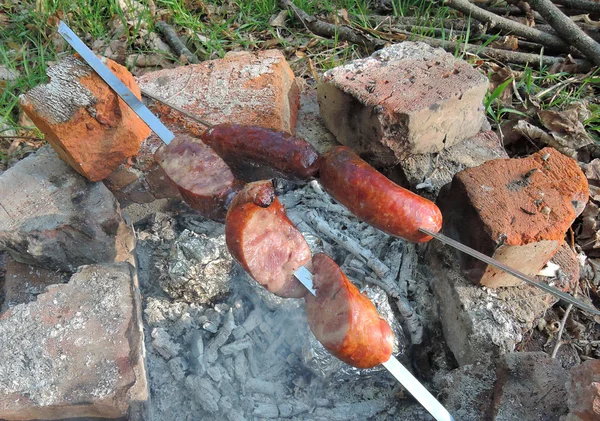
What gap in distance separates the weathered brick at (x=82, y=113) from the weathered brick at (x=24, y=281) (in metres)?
0.61

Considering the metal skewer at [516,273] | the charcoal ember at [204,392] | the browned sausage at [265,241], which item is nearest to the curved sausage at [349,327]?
the browned sausage at [265,241]

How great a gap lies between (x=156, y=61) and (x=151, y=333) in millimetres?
2540

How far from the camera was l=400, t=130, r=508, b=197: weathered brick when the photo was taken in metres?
2.57

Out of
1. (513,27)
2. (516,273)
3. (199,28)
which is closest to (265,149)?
(516,273)

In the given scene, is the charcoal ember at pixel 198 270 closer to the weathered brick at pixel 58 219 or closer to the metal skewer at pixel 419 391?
the weathered brick at pixel 58 219

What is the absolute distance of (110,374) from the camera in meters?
2.03

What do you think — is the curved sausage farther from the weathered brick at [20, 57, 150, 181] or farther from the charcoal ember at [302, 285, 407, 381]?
the weathered brick at [20, 57, 150, 181]

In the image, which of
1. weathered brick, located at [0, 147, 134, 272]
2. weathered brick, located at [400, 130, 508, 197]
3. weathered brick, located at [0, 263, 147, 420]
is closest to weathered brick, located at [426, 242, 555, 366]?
weathered brick, located at [400, 130, 508, 197]

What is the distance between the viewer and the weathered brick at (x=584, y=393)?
4.78ft

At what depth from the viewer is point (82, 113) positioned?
2.33 m

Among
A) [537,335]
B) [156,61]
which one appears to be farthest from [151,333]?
[156,61]

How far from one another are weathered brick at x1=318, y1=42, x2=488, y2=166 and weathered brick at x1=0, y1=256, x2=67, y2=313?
1.78 metres

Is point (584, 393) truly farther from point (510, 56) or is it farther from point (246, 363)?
point (510, 56)

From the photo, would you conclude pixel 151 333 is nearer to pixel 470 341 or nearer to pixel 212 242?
pixel 212 242
